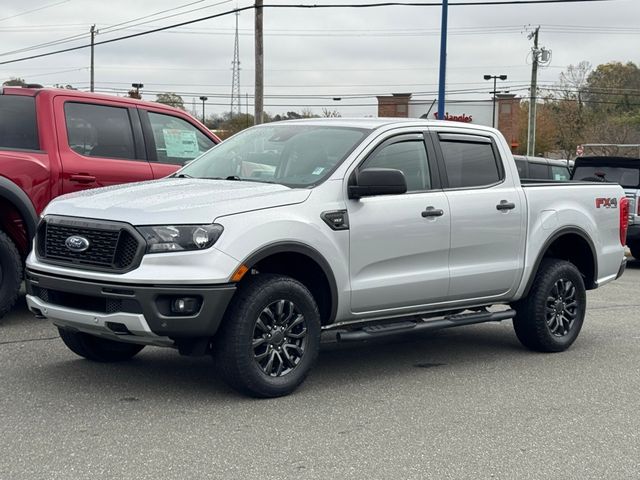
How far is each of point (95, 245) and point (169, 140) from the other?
12.8 feet

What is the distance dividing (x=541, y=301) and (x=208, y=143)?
391 cm

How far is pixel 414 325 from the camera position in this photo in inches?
264

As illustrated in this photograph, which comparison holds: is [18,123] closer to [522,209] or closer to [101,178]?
[101,178]

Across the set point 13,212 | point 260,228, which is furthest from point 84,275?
point 13,212

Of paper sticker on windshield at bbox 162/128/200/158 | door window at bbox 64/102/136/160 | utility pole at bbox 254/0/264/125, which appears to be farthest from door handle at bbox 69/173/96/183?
utility pole at bbox 254/0/264/125

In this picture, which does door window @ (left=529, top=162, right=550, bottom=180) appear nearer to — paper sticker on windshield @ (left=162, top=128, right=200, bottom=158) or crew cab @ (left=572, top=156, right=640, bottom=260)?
crew cab @ (left=572, top=156, right=640, bottom=260)

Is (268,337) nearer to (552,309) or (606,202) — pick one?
(552,309)

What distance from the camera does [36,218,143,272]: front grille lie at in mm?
5434

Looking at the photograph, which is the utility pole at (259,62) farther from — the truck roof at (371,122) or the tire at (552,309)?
the truck roof at (371,122)

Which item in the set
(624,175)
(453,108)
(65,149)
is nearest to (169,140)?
(65,149)

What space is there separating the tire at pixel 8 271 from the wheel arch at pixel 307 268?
9.71 ft

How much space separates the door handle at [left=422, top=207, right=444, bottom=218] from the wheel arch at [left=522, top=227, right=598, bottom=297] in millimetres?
1532

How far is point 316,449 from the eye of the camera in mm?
4906

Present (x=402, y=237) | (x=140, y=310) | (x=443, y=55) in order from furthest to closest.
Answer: (x=443, y=55) → (x=402, y=237) → (x=140, y=310)
